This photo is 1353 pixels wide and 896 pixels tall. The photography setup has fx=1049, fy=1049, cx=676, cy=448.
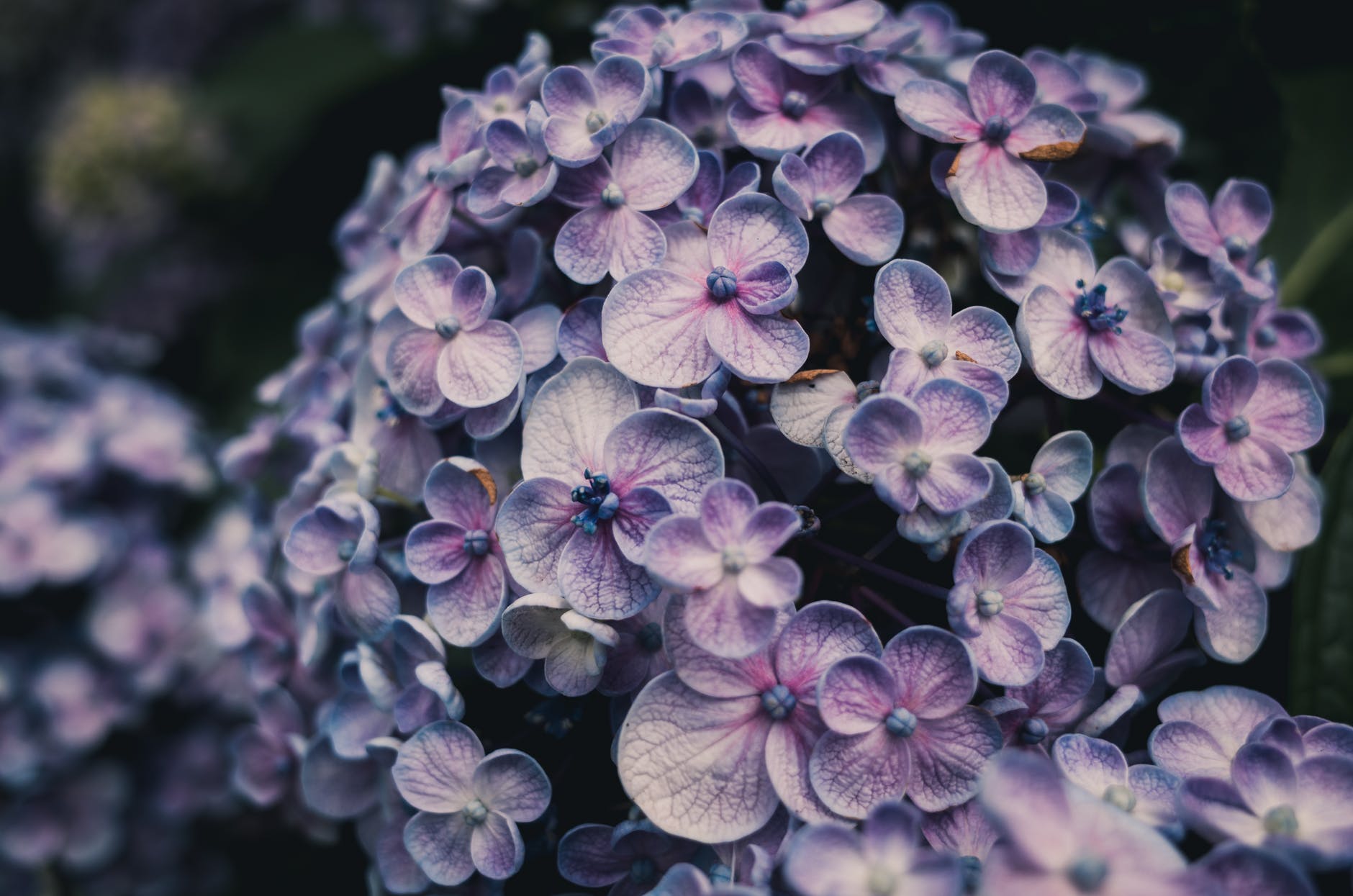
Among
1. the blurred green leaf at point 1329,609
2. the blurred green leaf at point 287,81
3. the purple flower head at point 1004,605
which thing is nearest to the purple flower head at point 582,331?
the purple flower head at point 1004,605

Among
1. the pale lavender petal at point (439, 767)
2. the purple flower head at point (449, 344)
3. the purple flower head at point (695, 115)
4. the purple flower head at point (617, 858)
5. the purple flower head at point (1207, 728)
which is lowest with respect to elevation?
the purple flower head at point (617, 858)

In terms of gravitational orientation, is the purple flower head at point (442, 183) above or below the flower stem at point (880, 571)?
above

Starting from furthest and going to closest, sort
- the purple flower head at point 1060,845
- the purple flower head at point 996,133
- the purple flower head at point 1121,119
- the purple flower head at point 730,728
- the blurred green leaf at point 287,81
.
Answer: the blurred green leaf at point 287,81, the purple flower head at point 1121,119, the purple flower head at point 996,133, the purple flower head at point 730,728, the purple flower head at point 1060,845

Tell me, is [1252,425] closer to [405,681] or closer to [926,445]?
[926,445]

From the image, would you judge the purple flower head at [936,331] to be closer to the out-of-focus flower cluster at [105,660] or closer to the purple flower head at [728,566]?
the purple flower head at [728,566]

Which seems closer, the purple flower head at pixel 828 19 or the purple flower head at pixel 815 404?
the purple flower head at pixel 815 404

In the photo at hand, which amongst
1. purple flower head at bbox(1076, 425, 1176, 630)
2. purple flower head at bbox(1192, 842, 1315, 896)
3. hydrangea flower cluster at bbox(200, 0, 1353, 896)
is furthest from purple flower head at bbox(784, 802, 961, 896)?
purple flower head at bbox(1076, 425, 1176, 630)

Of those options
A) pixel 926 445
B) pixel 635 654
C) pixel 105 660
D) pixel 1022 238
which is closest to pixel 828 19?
pixel 1022 238

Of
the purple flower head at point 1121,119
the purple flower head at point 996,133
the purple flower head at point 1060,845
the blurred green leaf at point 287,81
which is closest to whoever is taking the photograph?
the purple flower head at point 1060,845
